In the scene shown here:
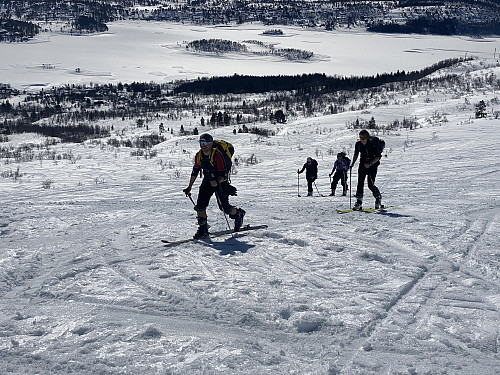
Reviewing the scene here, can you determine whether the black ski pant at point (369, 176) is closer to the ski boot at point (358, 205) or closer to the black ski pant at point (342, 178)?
the ski boot at point (358, 205)

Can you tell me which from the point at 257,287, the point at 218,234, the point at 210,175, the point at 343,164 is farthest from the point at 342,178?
the point at 257,287

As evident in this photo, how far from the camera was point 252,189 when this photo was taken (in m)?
13.5

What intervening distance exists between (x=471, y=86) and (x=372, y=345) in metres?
52.3

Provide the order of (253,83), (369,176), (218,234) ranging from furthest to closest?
Result: 1. (253,83)
2. (369,176)
3. (218,234)

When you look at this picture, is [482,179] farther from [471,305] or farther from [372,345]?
[372,345]

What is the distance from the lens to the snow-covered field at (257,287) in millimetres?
4148

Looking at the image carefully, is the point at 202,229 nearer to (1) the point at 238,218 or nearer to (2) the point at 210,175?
(1) the point at 238,218

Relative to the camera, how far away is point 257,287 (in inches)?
219

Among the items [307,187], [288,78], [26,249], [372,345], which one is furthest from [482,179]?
[288,78]

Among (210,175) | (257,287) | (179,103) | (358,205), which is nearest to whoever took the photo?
(257,287)

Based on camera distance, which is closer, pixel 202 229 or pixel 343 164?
pixel 202 229

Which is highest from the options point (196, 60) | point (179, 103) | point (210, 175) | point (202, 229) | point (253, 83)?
point (196, 60)

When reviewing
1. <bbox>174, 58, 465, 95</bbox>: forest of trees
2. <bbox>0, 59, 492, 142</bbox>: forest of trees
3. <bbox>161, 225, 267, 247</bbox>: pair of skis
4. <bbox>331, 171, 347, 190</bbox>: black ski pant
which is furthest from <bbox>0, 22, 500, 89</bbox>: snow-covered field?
<bbox>161, 225, 267, 247</bbox>: pair of skis

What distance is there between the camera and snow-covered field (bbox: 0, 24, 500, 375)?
4.15 m
